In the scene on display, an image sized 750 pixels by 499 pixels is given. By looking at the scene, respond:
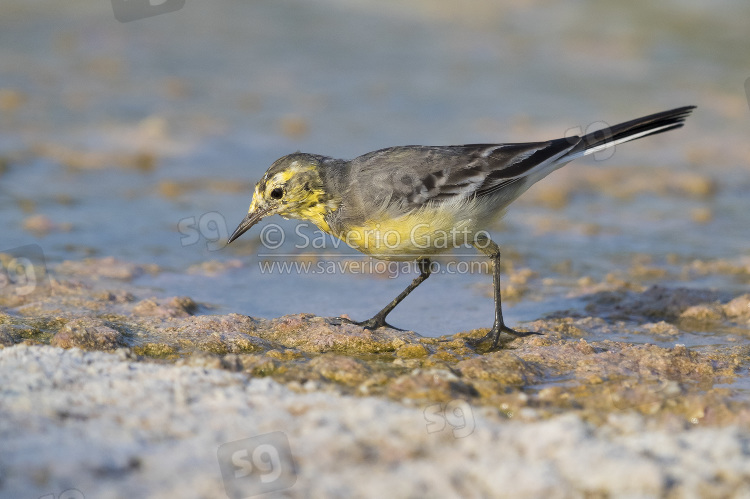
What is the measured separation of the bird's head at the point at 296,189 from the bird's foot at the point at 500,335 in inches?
57.4

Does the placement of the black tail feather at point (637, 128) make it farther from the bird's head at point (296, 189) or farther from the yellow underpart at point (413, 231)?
the bird's head at point (296, 189)

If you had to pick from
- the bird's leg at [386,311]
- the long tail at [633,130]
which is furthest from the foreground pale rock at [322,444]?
the long tail at [633,130]

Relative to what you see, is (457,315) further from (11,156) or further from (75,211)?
(11,156)

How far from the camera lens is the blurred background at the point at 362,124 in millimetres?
7879

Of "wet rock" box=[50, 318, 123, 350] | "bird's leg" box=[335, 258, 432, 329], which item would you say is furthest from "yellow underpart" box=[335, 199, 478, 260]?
"wet rock" box=[50, 318, 123, 350]

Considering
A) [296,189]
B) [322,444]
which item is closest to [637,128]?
[296,189]

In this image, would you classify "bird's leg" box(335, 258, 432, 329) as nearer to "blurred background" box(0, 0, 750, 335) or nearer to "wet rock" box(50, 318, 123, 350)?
"blurred background" box(0, 0, 750, 335)

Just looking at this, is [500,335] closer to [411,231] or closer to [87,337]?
[411,231]

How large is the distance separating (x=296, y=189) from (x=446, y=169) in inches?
44.0

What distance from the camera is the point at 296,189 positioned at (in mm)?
6398

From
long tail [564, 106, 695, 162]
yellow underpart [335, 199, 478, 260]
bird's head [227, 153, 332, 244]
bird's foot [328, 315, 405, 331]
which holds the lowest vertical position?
bird's foot [328, 315, 405, 331]

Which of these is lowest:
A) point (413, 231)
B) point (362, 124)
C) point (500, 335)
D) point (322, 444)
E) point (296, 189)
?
point (322, 444)

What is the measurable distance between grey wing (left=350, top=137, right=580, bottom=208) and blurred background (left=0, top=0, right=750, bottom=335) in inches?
41.9

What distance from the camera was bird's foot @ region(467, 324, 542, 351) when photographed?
5.88 metres
